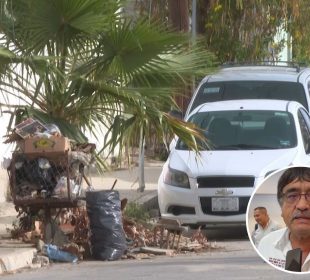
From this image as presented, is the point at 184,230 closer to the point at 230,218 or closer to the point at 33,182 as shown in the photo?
the point at 230,218

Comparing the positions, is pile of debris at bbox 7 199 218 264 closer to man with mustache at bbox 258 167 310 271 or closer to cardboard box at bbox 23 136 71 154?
cardboard box at bbox 23 136 71 154

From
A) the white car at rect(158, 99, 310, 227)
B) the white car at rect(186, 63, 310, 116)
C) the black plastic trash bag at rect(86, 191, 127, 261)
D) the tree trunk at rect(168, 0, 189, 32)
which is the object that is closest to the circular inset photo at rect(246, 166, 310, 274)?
the black plastic trash bag at rect(86, 191, 127, 261)

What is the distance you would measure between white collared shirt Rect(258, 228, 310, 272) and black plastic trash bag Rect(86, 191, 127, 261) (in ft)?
26.7

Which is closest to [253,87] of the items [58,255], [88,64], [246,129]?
[246,129]

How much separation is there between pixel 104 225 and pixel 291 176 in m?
8.25

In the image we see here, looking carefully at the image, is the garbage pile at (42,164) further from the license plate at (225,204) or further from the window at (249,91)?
the window at (249,91)

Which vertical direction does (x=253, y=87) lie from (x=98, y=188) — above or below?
above

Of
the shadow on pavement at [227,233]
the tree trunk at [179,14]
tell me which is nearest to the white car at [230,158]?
the shadow on pavement at [227,233]

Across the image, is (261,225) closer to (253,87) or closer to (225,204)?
(225,204)

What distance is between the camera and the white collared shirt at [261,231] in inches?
84.4

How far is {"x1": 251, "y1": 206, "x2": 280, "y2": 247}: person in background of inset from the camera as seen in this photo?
2150mm

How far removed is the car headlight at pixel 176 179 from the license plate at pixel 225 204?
425 mm

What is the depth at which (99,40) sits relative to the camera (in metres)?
10.4

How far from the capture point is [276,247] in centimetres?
215
